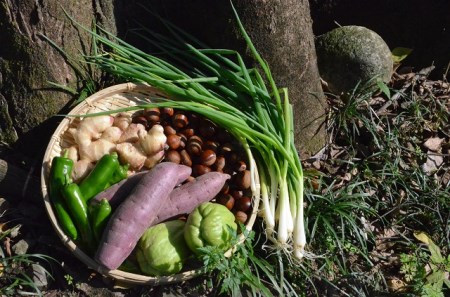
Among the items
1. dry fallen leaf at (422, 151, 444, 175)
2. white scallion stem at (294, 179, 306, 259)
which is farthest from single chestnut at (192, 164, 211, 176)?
Result: dry fallen leaf at (422, 151, 444, 175)

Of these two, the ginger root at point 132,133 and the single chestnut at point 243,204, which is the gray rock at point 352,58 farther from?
the ginger root at point 132,133

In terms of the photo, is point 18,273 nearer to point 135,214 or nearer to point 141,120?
point 135,214

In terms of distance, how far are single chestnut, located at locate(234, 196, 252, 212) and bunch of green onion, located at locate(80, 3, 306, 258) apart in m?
0.08

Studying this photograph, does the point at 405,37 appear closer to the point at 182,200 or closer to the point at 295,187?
the point at 295,187

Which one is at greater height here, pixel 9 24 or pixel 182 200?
pixel 9 24

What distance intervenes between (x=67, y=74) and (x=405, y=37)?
233cm

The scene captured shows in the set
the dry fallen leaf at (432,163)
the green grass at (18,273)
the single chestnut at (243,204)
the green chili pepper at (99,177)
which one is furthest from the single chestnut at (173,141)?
the dry fallen leaf at (432,163)

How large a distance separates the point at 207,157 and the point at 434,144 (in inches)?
64.6

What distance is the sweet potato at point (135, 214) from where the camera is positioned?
2705 mm

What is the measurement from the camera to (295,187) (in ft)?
10.2

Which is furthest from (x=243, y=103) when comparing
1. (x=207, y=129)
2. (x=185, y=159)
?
(x=185, y=159)

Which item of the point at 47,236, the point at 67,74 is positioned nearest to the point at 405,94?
the point at 67,74

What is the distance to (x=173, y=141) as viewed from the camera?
125 inches

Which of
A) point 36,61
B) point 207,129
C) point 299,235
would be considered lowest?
point 299,235
